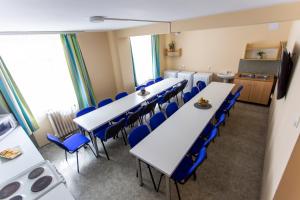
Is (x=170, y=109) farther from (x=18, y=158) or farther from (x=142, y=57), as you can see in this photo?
(x=142, y=57)

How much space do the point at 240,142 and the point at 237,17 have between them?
235 cm

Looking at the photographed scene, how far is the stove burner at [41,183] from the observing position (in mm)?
1509

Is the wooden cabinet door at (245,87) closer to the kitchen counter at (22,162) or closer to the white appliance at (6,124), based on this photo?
the kitchen counter at (22,162)

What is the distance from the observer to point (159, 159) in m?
1.85

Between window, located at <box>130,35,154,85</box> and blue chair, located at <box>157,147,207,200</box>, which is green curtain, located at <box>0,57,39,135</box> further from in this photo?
window, located at <box>130,35,154,85</box>

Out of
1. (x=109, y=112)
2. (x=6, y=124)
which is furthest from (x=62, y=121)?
(x=109, y=112)

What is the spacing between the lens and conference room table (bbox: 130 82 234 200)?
1821mm

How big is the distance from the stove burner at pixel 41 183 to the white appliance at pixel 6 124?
1.39 m

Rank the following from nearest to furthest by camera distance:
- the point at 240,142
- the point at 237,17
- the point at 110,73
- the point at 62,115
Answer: the point at 237,17, the point at 240,142, the point at 62,115, the point at 110,73

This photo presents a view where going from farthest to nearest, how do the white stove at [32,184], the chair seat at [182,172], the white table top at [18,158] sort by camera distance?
the chair seat at [182,172] < the white table top at [18,158] < the white stove at [32,184]

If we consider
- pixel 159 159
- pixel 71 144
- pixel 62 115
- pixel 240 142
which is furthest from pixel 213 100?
pixel 62 115

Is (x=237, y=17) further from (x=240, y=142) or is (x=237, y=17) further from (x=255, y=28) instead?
(x=255, y=28)

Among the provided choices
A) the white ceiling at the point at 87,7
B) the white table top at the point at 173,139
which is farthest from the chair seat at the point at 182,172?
the white ceiling at the point at 87,7

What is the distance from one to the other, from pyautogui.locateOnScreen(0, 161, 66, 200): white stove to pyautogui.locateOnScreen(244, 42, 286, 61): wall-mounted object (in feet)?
17.9
